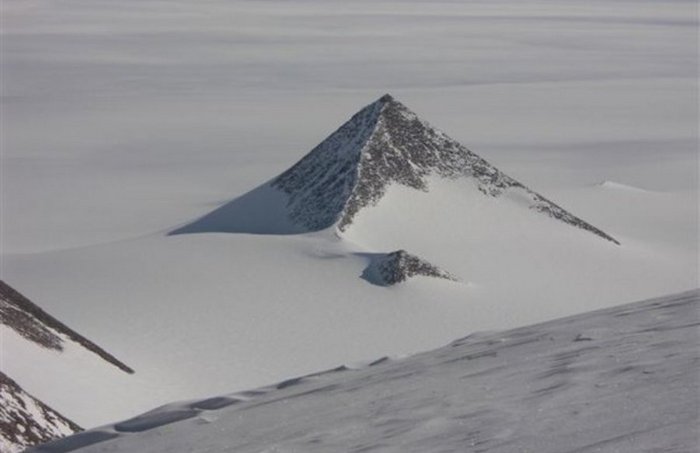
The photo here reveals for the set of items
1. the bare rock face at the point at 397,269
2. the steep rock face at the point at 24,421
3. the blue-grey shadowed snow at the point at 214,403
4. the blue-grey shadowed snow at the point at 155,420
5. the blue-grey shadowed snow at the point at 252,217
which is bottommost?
the steep rock face at the point at 24,421

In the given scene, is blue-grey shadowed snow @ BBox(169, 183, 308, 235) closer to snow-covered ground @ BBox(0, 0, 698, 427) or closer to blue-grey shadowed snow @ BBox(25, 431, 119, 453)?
snow-covered ground @ BBox(0, 0, 698, 427)

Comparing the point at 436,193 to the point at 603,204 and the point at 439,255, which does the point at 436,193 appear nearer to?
the point at 439,255

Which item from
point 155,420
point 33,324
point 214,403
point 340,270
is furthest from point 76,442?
point 340,270

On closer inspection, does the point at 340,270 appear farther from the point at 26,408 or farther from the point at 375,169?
the point at 26,408

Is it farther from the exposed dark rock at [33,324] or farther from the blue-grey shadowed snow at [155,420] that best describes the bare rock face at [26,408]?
the blue-grey shadowed snow at [155,420]

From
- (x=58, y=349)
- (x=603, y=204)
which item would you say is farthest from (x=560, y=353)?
(x=603, y=204)

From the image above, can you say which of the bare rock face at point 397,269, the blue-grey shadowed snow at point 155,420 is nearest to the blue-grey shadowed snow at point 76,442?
the blue-grey shadowed snow at point 155,420

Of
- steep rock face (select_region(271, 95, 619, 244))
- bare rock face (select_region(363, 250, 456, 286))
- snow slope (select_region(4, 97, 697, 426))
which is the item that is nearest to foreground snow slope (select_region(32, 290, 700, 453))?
snow slope (select_region(4, 97, 697, 426))
